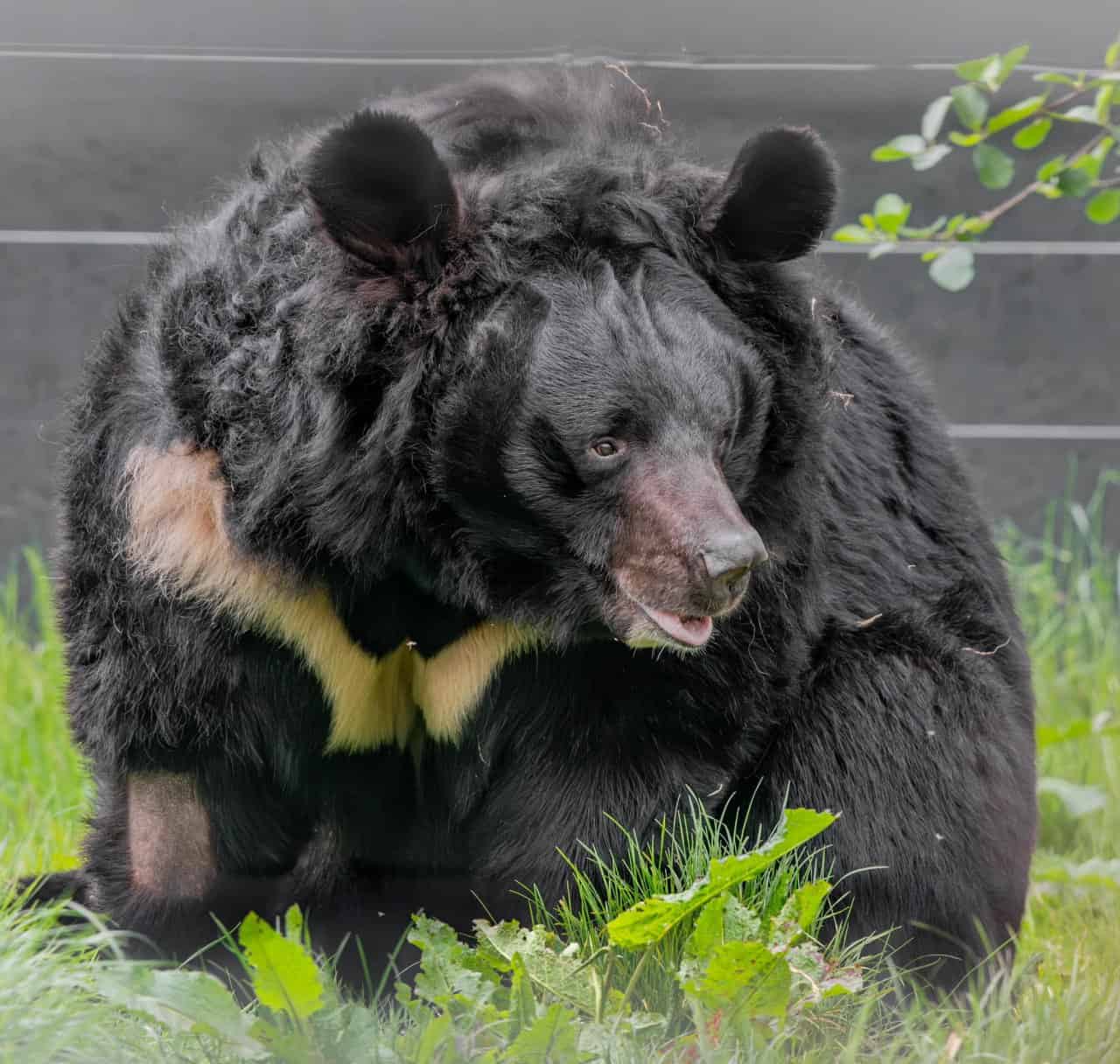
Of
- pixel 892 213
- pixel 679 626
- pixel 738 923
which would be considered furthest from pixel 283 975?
pixel 892 213

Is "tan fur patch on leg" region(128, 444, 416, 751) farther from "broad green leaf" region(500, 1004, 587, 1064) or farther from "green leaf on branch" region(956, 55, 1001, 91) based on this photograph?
"green leaf on branch" region(956, 55, 1001, 91)

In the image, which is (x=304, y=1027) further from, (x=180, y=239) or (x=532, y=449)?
(x=180, y=239)

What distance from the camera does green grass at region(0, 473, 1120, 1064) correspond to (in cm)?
277

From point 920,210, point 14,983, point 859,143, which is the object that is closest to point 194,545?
point 14,983

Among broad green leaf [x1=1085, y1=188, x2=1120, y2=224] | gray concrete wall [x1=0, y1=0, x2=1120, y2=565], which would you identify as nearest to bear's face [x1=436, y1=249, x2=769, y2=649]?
broad green leaf [x1=1085, y1=188, x2=1120, y2=224]

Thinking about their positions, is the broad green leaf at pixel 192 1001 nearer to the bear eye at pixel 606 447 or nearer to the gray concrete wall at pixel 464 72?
the bear eye at pixel 606 447

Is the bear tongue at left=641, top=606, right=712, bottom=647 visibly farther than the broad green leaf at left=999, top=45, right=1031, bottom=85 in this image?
No

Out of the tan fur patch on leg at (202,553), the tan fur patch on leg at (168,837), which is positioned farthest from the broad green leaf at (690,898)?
the tan fur patch on leg at (168,837)

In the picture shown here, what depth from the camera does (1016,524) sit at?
8.09 meters

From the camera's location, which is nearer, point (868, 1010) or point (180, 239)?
point (868, 1010)

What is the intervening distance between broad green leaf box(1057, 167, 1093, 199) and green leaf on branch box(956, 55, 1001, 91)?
399 mm

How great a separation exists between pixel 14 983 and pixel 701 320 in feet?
5.93

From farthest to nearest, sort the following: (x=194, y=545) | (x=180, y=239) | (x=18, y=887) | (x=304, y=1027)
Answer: (x=18, y=887), (x=180, y=239), (x=194, y=545), (x=304, y=1027)

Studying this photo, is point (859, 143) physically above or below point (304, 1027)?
above
